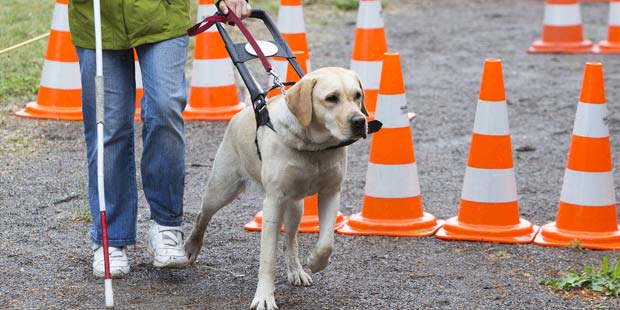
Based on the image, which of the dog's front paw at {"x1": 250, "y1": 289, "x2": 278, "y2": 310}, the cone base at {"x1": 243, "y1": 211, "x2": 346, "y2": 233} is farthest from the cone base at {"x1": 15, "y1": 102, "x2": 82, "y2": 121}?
the dog's front paw at {"x1": 250, "y1": 289, "x2": 278, "y2": 310}

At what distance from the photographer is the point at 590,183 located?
5676mm

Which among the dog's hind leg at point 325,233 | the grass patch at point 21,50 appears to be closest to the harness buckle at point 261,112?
the dog's hind leg at point 325,233

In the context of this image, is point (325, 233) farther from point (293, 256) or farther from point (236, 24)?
point (236, 24)

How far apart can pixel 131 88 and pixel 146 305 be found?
1.05m

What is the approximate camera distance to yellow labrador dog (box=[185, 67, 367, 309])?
436 centimetres

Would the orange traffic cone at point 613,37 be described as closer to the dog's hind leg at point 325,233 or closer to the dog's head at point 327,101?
the dog's hind leg at point 325,233

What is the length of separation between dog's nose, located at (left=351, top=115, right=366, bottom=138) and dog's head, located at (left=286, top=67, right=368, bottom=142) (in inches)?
0.6

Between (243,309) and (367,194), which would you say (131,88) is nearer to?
(243,309)

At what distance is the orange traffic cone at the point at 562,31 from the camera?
11.9 metres

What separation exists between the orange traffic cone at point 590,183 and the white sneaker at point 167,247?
1.96m

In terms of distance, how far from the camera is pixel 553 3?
1198 centimetres

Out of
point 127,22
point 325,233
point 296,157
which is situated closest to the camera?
point 296,157

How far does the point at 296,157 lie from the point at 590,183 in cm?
195

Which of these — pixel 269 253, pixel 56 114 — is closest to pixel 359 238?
pixel 269 253
